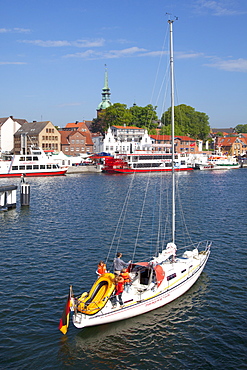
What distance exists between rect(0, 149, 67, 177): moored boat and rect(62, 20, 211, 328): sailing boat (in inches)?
3321

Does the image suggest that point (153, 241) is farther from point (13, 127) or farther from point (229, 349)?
point (13, 127)

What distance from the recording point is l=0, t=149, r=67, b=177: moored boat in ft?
340

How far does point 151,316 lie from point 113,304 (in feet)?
8.79

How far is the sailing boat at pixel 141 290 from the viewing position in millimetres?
18531

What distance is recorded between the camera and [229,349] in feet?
58.2

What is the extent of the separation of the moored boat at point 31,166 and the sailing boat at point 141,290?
84.4m

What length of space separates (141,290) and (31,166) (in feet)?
298

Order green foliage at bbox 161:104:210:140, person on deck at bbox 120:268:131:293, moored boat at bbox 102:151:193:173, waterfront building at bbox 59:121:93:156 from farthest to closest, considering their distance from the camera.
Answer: green foliage at bbox 161:104:210:140
waterfront building at bbox 59:121:93:156
moored boat at bbox 102:151:193:173
person on deck at bbox 120:268:131:293

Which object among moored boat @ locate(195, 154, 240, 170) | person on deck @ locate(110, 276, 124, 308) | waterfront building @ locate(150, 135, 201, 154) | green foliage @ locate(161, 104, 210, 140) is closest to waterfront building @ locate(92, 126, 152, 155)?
waterfront building @ locate(150, 135, 201, 154)

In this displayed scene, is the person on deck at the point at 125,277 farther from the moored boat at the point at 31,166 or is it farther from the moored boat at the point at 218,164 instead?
the moored boat at the point at 218,164

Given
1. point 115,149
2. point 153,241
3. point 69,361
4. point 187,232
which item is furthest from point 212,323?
point 115,149

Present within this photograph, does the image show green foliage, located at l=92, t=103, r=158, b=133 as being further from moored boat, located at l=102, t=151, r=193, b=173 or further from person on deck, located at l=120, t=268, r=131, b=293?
person on deck, located at l=120, t=268, r=131, b=293

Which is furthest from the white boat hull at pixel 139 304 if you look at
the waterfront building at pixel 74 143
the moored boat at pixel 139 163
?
the waterfront building at pixel 74 143

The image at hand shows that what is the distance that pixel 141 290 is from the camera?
20.3 m
